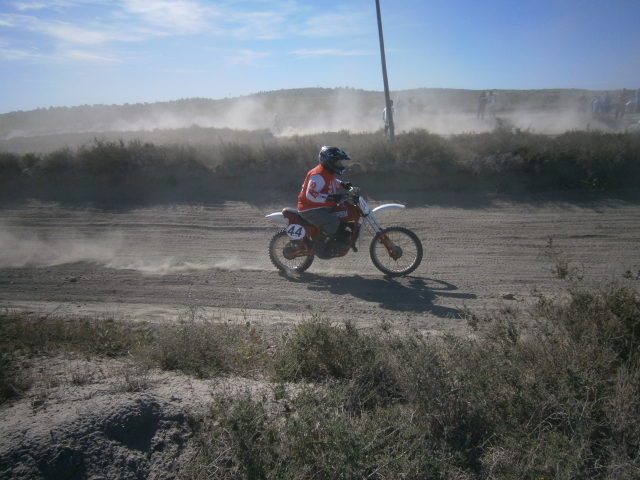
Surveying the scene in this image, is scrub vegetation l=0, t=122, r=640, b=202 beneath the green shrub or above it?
above

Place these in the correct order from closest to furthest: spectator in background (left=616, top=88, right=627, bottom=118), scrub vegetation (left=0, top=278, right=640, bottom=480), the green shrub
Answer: scrub vegetation (left=0, top=278, right=640, bottom=480) < the green shrub < spectator in background (left=616, top=88, right=627, bottom=118)

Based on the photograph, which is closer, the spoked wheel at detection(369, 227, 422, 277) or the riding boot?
the spoked wheel at detection(369, 227, 422, 277)

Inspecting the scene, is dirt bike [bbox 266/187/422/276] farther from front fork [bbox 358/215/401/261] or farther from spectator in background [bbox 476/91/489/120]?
spectator in background [bbox 476/91/489/120]

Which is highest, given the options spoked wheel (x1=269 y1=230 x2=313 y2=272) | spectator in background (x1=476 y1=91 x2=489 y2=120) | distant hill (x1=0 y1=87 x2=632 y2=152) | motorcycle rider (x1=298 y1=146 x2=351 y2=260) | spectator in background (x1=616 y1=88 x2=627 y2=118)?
distant hill (x1=0 y1=87 x2=632 y2=152)

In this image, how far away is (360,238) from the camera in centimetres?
812

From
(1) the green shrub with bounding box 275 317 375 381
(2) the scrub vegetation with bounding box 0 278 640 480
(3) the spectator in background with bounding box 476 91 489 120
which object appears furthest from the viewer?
(3) the spectator in background with bounding box 476 91 489 120

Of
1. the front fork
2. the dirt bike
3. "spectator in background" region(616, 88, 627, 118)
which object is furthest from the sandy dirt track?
"spectator in background" region(616, 88, 627, 118)

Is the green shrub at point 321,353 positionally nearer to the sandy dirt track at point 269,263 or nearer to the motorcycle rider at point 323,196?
the sandy dirt track at point 269,263

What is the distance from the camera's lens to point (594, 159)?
12234mm

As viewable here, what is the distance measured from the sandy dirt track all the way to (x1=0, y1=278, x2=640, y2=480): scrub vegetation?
5.49 feet

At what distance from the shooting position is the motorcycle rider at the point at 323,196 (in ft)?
25.3

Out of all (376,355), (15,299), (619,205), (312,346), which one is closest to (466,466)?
(376,355)

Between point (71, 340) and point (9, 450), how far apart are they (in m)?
2.51

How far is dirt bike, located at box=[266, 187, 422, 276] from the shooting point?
26.1 feet
